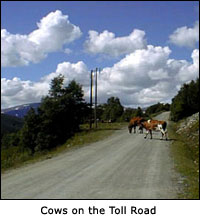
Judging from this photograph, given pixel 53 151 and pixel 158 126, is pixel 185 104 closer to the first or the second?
pixel 158 126

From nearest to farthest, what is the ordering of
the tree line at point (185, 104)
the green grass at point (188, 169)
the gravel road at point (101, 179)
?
the green grass at point (188, 169) < the gravel road at point (101, 179) < the tree line at point (185, 104)

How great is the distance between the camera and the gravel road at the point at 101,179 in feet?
37.0

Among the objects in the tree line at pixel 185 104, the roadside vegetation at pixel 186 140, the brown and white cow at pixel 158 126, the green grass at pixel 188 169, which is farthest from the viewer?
the tree line at pixel 185 104

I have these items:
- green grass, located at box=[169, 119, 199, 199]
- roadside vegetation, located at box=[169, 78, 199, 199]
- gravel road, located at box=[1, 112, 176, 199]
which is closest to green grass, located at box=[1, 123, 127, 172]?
gravel road, located at box=[1, 112, 176, 199]

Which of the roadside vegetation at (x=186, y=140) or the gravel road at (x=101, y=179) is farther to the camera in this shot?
the roadside vegetation at (x=186, y=140)

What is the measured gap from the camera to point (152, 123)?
98.2ft

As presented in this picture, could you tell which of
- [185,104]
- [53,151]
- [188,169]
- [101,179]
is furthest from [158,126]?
[185,104]

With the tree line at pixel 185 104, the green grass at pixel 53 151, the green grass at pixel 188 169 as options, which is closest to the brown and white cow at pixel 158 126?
the green grass at pixel 188 169

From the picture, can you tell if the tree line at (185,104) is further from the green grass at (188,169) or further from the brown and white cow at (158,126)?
the green grass at (188,169)

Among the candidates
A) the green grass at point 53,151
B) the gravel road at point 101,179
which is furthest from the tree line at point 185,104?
the gravel road at point 101,179

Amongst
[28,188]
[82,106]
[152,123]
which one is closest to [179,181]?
[28,188]

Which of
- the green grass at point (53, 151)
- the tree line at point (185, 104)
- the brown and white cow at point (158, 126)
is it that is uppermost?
the tree line at point (185, 104)

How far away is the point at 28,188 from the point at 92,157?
8532 mm

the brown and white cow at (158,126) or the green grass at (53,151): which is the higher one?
the brown and white cow at (158,126)
